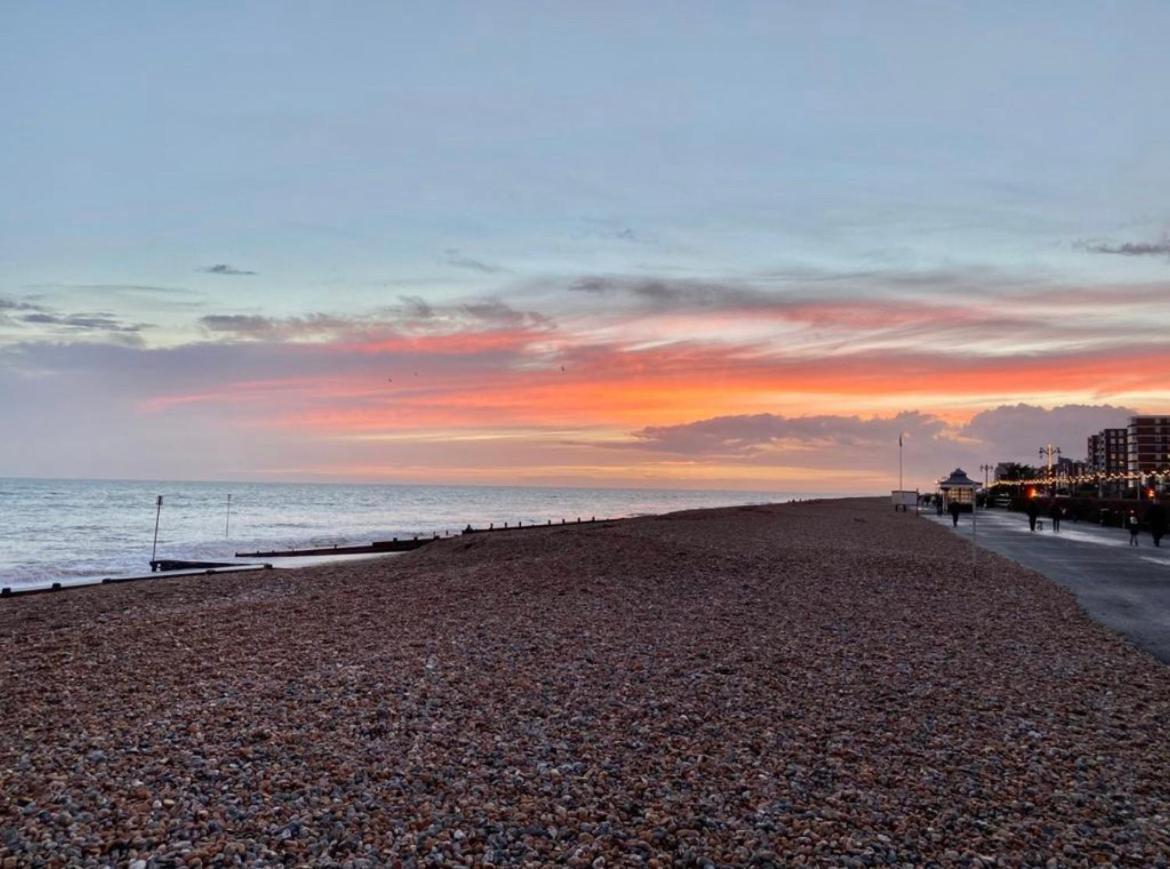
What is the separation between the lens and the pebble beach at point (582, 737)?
17.8ft

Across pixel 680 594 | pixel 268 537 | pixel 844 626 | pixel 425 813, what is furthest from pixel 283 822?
pixel 268 537

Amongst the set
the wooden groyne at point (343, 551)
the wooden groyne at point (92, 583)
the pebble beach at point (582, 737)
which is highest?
the pebble beach at point (582, 737)

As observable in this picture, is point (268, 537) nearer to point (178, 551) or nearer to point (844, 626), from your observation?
point (178, 551)

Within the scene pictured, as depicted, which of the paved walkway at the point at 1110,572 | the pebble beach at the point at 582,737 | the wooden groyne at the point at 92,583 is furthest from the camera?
the wooden groyne at the point at 92,583

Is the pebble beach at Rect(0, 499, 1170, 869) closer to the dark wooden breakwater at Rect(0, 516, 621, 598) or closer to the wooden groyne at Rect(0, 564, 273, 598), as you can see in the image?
the wooden groyne at Rect(0, 564, 273, 598)

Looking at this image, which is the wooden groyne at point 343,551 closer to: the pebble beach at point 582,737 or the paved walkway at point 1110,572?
the pebble beach at point 582,737

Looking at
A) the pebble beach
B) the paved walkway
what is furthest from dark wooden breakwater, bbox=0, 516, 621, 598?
the paved walkway

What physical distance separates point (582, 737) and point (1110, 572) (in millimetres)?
21679

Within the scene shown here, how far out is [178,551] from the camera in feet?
124

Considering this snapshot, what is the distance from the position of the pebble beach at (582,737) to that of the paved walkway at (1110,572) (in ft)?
3.16

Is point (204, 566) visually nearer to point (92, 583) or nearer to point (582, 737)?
point (92, 583)

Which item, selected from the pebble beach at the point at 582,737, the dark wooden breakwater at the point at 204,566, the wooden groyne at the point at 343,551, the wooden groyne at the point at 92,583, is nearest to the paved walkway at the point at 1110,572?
the pebble beach at the point at 582,737

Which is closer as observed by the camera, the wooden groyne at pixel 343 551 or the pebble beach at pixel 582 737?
the pebble beach at pixel 582 737

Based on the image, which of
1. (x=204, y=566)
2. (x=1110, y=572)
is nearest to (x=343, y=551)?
(x=204, y=566)
